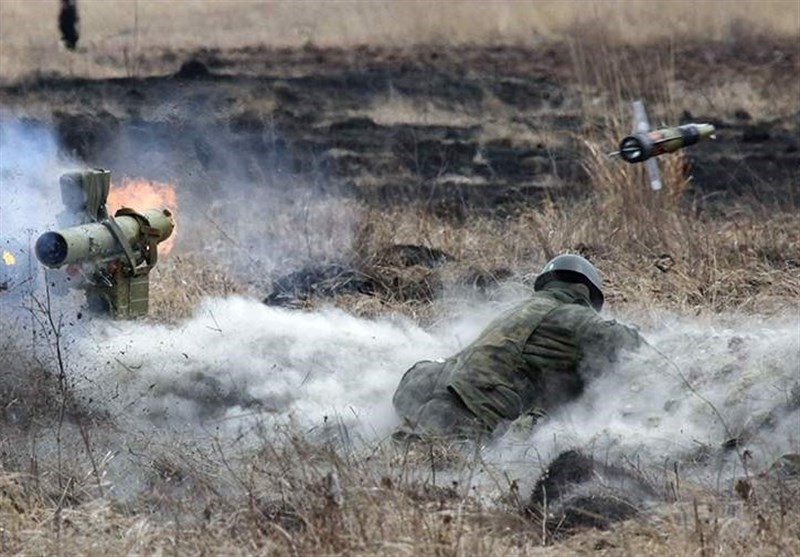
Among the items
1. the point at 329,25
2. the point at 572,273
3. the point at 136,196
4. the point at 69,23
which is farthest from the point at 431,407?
the point at 329,25

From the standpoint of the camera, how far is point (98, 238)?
32.3ft

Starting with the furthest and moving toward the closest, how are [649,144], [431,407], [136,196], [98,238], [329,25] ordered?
1. [329,25]
2. [136,196]
3. [649,144]
4. [98,238]
5. [431,407]

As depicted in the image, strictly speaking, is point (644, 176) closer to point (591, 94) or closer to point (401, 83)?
point (591, 94)

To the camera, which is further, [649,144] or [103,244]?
[649,144]

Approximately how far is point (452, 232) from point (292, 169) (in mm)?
4897

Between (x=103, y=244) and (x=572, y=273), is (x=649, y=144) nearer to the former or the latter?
(x=572, y=273)

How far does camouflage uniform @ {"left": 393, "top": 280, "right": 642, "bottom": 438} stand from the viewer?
850 cm

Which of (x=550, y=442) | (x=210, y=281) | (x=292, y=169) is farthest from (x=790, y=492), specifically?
(x=292, y=169)

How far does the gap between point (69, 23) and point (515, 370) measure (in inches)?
462

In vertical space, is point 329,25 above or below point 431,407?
above

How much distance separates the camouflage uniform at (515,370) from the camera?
8500 millimetres

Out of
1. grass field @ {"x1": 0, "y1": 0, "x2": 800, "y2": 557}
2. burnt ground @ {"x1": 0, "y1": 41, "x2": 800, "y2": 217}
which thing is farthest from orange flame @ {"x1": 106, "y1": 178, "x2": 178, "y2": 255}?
burnt ground @ {"x1": 0, "y1": 41, "x2": 800, "y2": 217}

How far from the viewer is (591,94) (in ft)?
63.3

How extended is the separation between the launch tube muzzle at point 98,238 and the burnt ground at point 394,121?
5.47 metres
